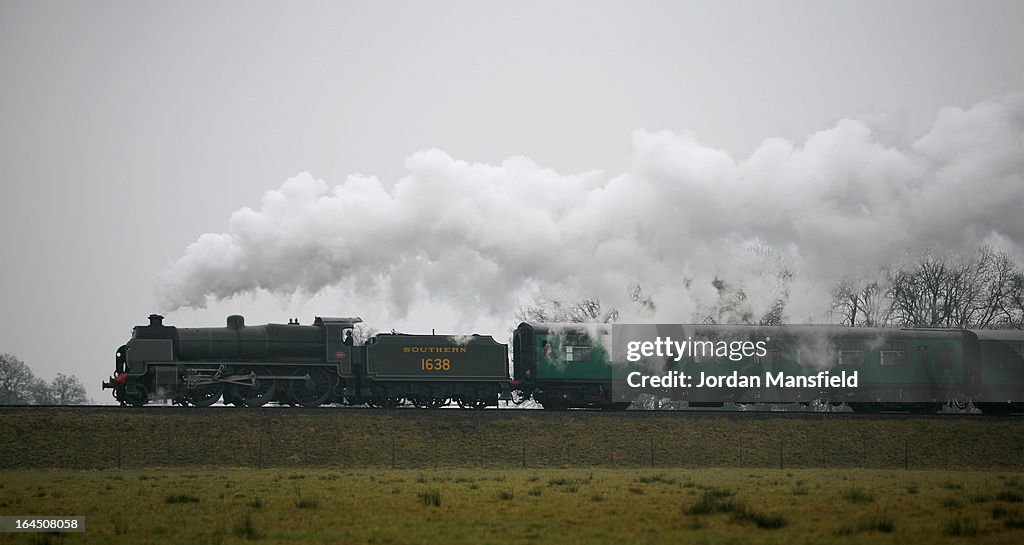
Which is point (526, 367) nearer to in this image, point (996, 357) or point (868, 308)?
point (996, 357)

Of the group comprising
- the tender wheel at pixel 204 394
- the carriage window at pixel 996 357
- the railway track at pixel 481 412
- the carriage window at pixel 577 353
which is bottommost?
the railway track at pixel 481 412

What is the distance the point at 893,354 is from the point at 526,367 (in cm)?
1416

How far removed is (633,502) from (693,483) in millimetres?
4430

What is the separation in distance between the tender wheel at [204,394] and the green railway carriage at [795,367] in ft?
35.3

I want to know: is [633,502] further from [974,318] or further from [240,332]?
[974,318]

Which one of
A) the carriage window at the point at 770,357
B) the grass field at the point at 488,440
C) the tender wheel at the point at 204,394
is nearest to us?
the grass field at the point at 488,440

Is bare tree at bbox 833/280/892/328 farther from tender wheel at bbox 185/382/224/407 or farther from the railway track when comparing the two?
→ tender wheel at bbox 185/382/224/407

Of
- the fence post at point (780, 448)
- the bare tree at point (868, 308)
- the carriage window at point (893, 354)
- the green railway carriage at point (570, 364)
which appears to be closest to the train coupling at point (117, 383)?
the green railway carriage at point (570, 364)

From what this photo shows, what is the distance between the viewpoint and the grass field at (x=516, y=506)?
20016 millimetres

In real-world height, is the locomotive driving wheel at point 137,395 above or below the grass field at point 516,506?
above

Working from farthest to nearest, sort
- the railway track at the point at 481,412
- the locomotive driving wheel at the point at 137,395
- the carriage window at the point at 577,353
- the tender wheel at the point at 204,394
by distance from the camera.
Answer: the carriage window at the point at 577,353
the tender wheel at the point at 204,394
the locomotive driving wheel at the point at 137,395
the railway track at the point at 481,412

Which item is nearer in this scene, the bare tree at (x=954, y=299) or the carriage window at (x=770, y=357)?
the carriage window at (x=770, y=357)

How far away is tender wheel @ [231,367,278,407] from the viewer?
38.3 meters

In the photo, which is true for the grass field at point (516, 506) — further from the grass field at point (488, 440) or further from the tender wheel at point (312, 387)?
the tender wheel at point (312, 387)
